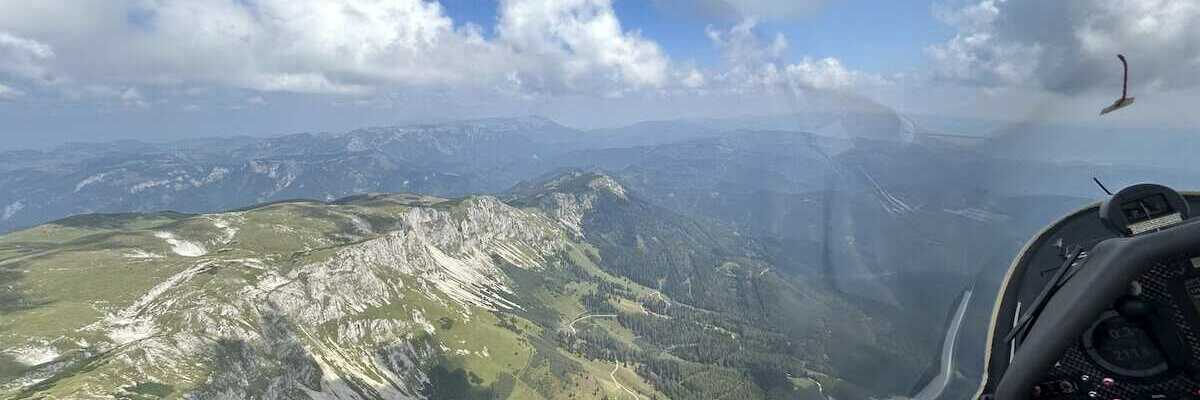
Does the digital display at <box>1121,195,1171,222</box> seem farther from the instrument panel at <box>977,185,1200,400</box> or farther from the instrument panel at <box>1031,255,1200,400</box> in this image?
the instrument panel at <box>1031,255,1200,400</box>

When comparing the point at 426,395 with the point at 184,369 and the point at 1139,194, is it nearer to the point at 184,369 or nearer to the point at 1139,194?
the point at 184,369

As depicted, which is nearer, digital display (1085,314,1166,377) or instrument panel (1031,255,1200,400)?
instrument panel (1031,255,1200,400)

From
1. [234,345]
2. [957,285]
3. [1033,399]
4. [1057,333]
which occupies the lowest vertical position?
[234,345]

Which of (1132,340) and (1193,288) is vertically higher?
(1193,288)

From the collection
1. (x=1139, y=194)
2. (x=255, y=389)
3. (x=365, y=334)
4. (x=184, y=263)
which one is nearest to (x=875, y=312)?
(x=365, y=334)

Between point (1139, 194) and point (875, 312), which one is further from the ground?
point (1139, 194)

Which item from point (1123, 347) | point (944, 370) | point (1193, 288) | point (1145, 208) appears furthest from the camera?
point (944, 370)

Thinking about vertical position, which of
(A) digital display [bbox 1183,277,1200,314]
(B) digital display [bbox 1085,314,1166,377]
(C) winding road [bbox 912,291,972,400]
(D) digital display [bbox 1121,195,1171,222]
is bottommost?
(C) winding road [bbox 912,291,972,400]

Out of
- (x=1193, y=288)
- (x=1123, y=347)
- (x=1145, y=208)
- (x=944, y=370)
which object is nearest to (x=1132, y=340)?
(x=1123, y=347)

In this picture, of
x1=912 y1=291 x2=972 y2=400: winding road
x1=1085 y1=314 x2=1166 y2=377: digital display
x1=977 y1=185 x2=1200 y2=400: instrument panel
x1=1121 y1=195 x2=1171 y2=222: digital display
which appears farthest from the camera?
x1=912 y1=291 x2=972 y2=400: winding road

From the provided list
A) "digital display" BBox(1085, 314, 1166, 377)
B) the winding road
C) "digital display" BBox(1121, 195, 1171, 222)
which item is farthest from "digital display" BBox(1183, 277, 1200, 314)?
the winding road

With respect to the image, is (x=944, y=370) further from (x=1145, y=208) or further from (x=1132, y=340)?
(x=1132, y=340)
